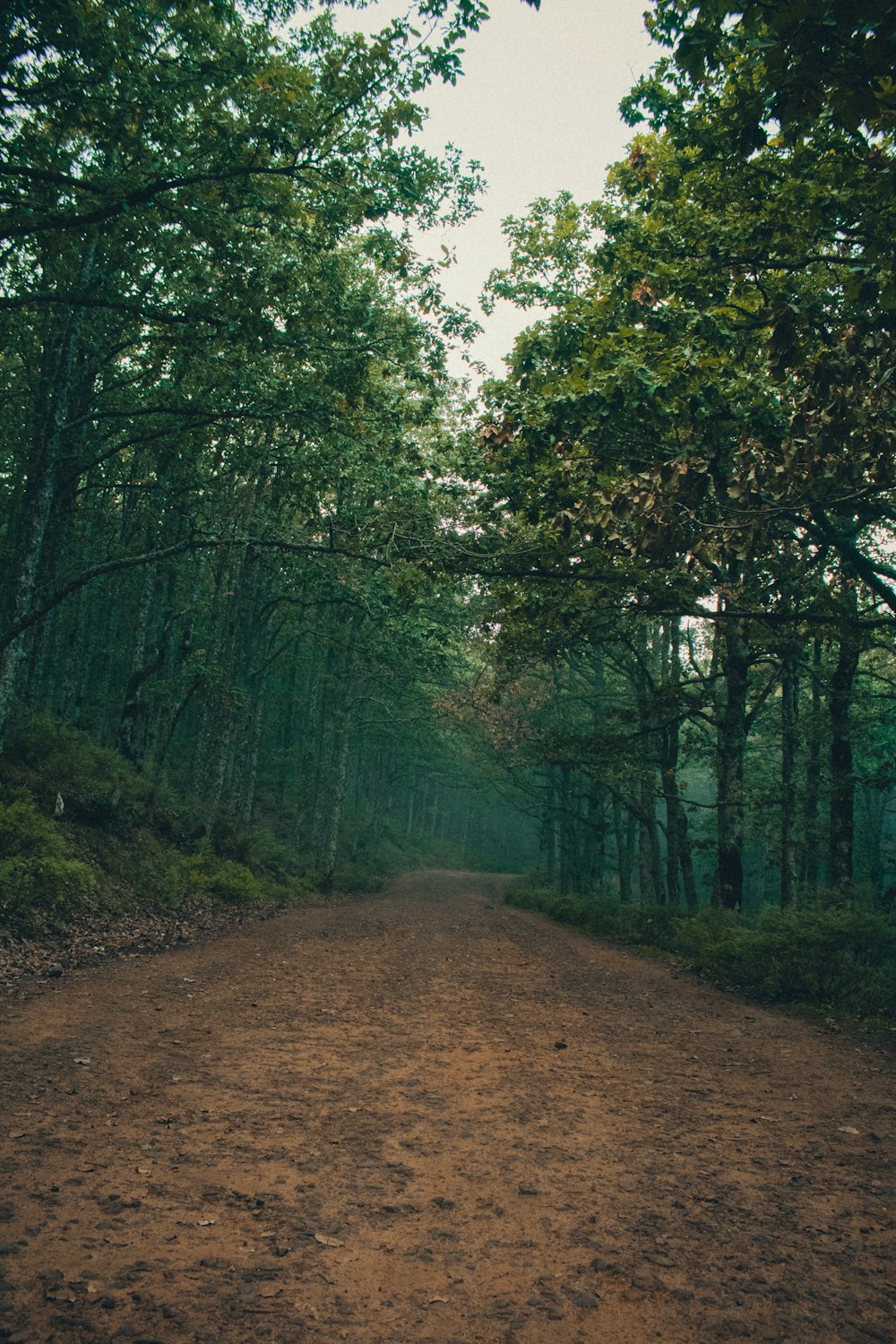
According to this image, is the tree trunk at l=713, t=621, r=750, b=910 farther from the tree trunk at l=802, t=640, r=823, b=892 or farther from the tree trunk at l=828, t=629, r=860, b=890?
the tree trunk at l=828, t=629, r=860, b=890

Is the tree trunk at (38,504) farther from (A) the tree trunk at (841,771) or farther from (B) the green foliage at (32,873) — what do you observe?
(A) the tree trunk at (841,771)

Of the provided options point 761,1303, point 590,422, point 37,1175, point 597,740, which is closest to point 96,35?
point 590,422

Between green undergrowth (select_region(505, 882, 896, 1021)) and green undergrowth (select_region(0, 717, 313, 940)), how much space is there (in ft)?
31.5

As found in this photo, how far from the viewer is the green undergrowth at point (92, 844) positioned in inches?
403

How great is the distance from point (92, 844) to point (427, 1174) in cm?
1091

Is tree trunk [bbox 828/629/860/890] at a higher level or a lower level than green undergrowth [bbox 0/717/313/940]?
higher

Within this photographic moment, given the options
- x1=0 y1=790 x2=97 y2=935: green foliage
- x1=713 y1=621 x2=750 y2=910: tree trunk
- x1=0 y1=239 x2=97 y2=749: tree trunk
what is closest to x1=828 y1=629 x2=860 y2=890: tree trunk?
x1=713 y1=621 x2=750 y2=910: tree trunk

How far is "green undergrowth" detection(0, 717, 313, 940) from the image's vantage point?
Answer: 33.6 ft

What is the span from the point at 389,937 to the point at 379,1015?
6437 millimetres

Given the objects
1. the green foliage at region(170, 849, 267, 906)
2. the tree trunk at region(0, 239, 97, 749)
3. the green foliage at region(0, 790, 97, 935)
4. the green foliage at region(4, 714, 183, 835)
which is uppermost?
the tree trunk at region(0, 239, 97, 749)

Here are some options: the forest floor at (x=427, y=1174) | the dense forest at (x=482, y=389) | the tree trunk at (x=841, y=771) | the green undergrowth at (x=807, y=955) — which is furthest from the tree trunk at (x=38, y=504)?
the tree trunk at (x=841, y=771)

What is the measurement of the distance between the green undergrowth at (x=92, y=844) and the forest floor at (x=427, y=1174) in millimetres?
2466

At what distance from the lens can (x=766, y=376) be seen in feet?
33.1

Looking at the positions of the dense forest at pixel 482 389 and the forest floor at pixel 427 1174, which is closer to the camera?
the forest floor at pixel 427 1174
